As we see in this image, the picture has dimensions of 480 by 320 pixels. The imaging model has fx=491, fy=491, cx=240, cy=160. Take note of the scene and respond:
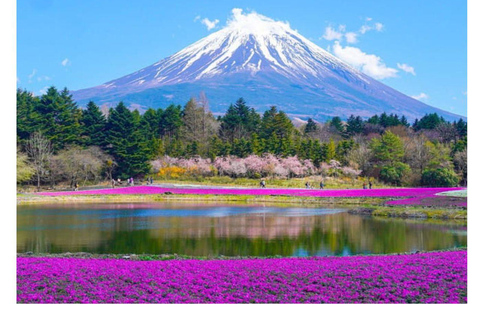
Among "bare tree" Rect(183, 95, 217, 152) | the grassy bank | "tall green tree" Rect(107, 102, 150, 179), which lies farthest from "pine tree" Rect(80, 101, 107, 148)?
the grassy bank

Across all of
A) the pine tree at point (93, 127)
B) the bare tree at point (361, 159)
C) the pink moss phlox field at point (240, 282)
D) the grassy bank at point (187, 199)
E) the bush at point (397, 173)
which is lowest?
the grassy bank at point (187, 199)

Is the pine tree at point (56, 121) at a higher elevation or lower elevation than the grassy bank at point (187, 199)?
higher

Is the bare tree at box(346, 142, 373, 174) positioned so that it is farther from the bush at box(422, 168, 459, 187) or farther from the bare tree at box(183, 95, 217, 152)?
the bare tree at box(183, 95, 217, 152)

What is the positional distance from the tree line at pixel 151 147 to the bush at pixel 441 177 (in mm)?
29

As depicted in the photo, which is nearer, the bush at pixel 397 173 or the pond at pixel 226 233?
the pond at pixel 226 233

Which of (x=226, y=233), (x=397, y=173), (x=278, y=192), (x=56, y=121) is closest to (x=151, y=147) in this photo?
(x=56, y=121)

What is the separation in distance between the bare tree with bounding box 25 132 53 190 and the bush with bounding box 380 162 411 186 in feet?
94.7

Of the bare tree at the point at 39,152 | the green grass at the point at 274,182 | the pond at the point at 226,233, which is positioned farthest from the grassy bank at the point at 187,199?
the green grass at the point at 274,182

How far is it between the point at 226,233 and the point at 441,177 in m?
27.5

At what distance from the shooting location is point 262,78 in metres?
181

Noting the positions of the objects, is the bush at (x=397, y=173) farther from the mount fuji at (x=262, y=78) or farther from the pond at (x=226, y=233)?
the mount fuji at (x=262, y=78)

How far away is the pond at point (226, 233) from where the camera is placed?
14.4 meters

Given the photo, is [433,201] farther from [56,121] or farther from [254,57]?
[254,57]

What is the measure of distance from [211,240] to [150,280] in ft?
24.3
